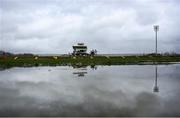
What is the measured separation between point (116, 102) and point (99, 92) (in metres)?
4.92

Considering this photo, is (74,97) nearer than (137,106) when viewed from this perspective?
No

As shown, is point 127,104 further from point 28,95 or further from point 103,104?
point 28,95

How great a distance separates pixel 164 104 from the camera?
20.5m

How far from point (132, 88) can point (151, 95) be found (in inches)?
173

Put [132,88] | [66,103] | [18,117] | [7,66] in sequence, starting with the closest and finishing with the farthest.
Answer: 1. [18,117]
2. [66,103]
3. [132,88]
4. [7,66]

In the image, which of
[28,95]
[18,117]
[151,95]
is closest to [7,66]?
[28,95]

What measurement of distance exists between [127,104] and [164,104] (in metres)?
2.26

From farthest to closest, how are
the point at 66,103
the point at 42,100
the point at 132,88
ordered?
1. the point at 132,88
2. the point at 42,100
3. the point at 66,103

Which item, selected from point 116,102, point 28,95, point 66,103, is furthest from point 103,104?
point 28,95

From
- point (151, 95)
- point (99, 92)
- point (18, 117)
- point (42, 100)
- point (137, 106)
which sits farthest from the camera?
point (99, 92)

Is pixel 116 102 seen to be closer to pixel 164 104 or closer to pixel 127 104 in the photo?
pixel 127 104

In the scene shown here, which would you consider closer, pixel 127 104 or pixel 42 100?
pixel 127 104

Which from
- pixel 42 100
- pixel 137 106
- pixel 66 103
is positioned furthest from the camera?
pixel 42 100

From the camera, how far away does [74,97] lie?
2373 cm
